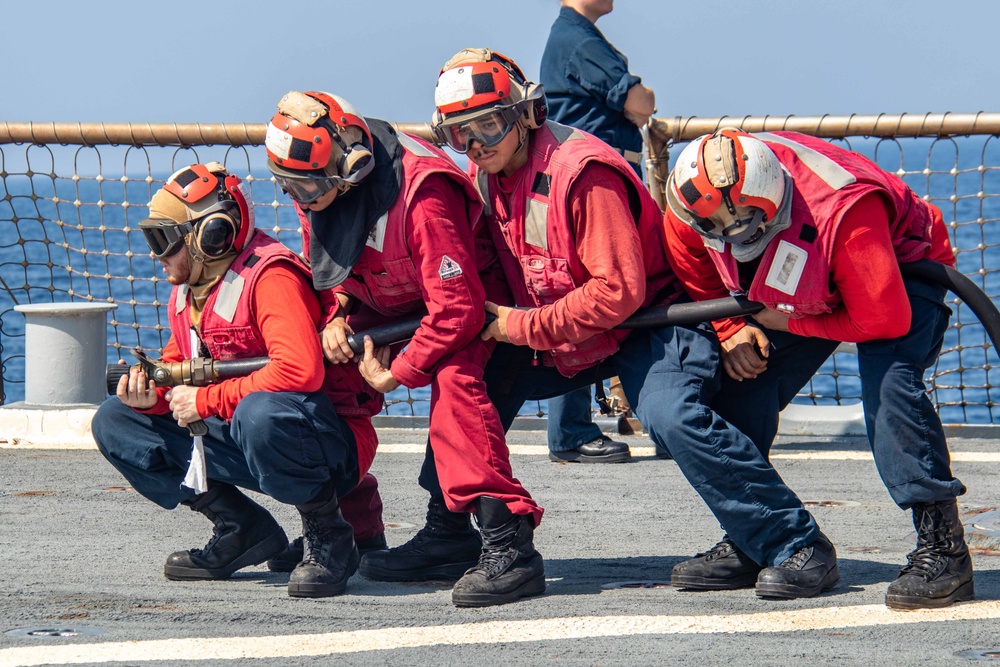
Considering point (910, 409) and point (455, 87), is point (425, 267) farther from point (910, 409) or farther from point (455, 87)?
point (910, 409)

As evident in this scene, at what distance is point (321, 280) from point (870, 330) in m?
1.57

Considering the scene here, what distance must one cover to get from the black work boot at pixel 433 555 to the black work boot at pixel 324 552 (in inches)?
6.2

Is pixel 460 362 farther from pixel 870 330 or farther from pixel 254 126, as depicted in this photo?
pixel 254 126

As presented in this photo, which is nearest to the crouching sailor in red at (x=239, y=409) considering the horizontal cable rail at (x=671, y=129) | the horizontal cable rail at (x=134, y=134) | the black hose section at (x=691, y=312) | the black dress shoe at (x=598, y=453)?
the black hose section at (x=691, y=312)

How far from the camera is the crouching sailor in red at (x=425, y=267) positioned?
4207 millimetres

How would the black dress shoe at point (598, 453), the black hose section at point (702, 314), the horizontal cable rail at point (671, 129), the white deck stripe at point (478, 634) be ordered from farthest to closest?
the horizontal cable rail at point (671, 129)
the black dress shoe at point (598, 453)
the black hose section at point (702, 314)
the white deck stripe at point (478, 634)

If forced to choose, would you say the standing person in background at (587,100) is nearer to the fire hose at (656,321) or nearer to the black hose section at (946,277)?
the fire hose at (656,321)

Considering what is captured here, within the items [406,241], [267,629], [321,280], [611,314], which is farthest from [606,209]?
[267,629]

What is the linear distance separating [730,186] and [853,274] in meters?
0.40

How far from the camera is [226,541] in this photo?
4.65 m

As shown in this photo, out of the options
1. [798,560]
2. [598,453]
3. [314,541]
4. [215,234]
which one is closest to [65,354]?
[598,453]

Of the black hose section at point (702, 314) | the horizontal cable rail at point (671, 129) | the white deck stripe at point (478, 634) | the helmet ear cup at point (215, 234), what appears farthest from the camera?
the horizontal cable rail at point (671, 129)

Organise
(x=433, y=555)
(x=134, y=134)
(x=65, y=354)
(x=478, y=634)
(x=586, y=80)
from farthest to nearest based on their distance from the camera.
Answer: (x=134, y=134)
(x=65, y=354)
(x=586, y=80)
(x=433, y=555)
(x=478, y=634)

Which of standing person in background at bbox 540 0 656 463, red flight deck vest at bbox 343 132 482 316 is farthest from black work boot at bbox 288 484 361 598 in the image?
standing person in background at bbox 540 0 656 463
